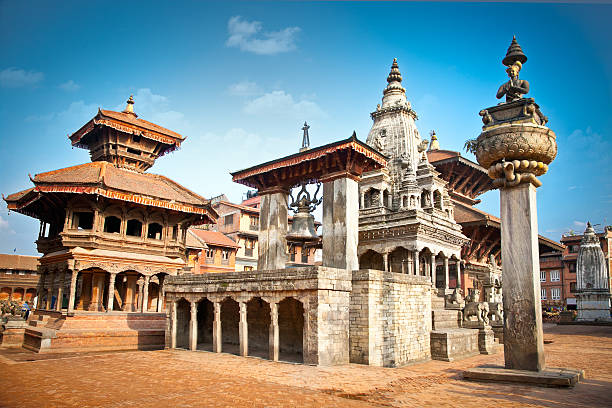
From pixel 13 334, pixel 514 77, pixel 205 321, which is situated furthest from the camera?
pixel 13 334

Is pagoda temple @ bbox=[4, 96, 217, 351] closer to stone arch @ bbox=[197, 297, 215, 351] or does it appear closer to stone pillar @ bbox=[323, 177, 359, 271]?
stone arch @ bbox=[197, 297, 215, 351]

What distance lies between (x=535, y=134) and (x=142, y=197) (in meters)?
20.2

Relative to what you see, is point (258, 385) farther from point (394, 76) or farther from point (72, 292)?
point (394, 76)

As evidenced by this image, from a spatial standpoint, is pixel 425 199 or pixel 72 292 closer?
pixel 72 292

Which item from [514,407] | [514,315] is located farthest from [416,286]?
[514,407]

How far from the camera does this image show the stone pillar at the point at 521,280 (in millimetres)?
11070

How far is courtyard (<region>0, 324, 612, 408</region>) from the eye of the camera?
9734 millimetres

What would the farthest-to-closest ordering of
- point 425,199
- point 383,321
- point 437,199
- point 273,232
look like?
point 437,199 → point 425,199 → point 273,232 → point 383,321

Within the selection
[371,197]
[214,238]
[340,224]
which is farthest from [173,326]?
[214,238]

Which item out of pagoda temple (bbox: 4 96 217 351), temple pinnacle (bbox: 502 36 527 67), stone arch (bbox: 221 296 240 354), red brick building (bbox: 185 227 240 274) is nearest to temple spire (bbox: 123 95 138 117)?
pagoda temple (bbox: 4 96 217 351)

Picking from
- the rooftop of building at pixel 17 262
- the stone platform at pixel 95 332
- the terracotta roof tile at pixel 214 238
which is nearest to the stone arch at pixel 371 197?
the stone platform at pixel 95 332

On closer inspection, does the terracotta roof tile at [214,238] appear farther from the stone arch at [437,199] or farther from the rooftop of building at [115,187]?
the stone arch at [437,199]

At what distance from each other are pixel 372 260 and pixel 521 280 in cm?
1662

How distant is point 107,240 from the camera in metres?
24.7
